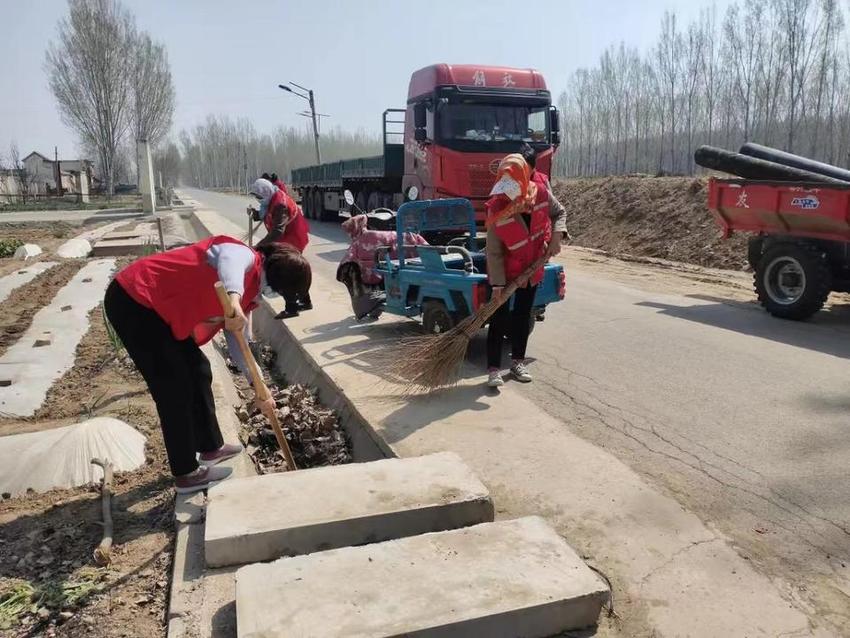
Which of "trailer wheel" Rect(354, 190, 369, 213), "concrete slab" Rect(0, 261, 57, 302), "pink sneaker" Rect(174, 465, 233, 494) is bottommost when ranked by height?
"pink sneaker" Rect(174, 465, 233, 494)

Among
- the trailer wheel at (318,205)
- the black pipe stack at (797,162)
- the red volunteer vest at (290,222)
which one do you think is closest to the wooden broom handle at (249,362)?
the red volunteer vest at (290,222)

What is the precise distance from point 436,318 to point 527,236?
158 cm

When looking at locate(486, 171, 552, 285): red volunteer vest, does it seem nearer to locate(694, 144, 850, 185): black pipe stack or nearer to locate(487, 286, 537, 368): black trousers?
locate(487, 286, 537, 368): black trousers

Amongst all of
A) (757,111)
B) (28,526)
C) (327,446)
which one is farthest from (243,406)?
(757,111)

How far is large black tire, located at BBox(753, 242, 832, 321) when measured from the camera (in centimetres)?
741

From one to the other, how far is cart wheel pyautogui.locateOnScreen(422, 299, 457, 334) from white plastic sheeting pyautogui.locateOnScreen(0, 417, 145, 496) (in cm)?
286

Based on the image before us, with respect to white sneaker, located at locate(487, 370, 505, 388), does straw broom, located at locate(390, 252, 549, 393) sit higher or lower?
higher

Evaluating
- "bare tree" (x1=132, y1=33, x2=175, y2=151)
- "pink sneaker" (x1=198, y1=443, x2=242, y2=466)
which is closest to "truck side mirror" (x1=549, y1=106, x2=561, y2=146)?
"pink sneaker" (x1=198, y1=443, x2=242, y2=466)

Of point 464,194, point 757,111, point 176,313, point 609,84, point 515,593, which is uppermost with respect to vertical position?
point 609,84

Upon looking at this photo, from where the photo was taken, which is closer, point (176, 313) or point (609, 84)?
point (176, 313)

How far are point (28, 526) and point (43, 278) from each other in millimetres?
9952

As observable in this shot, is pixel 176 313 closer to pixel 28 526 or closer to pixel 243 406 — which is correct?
pixel 28 526

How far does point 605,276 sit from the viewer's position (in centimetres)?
1159

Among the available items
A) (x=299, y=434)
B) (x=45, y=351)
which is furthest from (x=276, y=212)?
(x=299, y=434)
